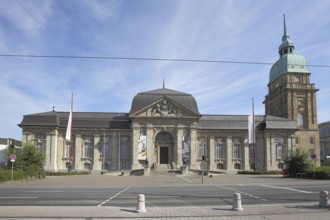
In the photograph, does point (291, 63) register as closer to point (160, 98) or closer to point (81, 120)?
point (160, 98)

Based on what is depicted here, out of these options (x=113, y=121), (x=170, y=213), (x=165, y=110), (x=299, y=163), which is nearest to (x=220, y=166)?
(x=165, y=110)

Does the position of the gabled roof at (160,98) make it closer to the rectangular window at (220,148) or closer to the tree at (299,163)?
the rectangular window at (220,148)

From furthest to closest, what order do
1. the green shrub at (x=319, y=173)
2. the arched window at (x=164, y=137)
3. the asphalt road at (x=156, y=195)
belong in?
the arched window at (x=164, y=137)
the green shrub at (x=319, y=173)
the asphalt road at (x=156, y=195)

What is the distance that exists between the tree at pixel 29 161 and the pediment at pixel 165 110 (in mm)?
27423

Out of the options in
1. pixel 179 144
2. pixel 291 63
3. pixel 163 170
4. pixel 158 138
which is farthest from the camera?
pixel 291 63

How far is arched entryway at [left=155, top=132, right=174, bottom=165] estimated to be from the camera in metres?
68.3

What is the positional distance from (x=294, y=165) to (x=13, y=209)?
127 ft

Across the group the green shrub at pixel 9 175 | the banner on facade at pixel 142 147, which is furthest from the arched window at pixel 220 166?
the green shrub at pixel 9 175

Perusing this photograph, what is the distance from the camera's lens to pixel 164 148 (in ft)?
225

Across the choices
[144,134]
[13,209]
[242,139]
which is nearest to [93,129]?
[144,134]

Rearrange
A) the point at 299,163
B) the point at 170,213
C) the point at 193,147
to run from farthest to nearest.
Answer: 1. the point at 193,147
2. the point at 299,163
3. the point at 170,213

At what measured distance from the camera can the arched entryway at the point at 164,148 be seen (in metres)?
68.3

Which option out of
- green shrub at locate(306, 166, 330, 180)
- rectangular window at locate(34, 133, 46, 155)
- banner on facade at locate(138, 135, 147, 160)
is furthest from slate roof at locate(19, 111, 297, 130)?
green shrub at locate(306, 166, 330, 180)

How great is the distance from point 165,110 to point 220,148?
44.8ft
